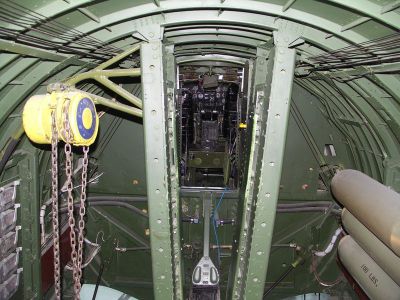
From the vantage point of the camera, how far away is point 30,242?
15.5ft

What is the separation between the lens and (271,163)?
2.26 meters

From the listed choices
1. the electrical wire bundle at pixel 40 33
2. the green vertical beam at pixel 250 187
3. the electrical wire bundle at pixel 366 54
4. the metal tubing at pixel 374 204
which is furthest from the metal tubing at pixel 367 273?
the electrical wire bundle at pixel 40 33

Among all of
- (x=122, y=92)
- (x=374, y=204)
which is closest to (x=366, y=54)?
(x=374, y=204)

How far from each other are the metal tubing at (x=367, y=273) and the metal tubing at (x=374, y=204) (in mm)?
778

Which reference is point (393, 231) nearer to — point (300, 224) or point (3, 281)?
point (300, 224)

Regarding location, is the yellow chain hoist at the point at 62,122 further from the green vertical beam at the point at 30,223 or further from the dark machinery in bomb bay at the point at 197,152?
the green vertical beam at the point at 30,223

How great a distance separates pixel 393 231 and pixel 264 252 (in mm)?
1851

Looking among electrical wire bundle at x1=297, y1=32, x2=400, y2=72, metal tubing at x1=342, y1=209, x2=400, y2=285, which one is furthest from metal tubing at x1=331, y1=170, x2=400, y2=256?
electrical wire bundle at x1=297, y1=32, x2=400, y2=72

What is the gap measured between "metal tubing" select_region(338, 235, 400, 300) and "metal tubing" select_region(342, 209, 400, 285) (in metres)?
0.18

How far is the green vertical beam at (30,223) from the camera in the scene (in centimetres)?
450

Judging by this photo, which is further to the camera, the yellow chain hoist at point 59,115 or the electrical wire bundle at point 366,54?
the electrical wire bundle at point 366,54

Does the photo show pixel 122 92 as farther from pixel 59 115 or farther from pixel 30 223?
pixel 30 223

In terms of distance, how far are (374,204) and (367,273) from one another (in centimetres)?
131

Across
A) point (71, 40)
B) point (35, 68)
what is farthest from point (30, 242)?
point (71, 40)
